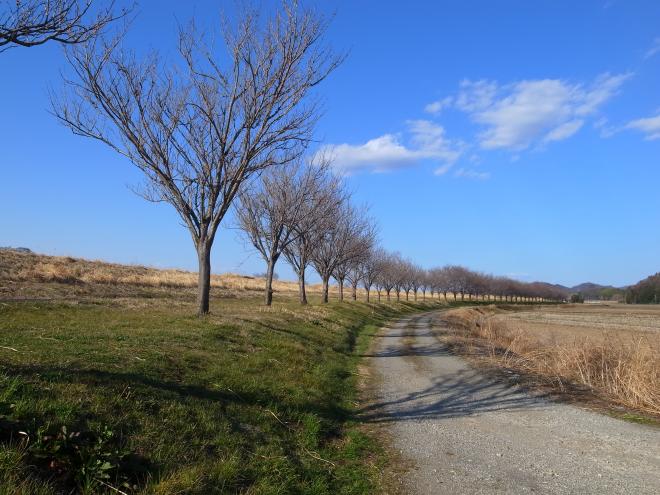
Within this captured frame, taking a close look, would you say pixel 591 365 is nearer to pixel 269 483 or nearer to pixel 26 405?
pixel 269 483

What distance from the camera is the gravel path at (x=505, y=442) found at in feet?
17.7

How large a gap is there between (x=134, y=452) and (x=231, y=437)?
1324mm

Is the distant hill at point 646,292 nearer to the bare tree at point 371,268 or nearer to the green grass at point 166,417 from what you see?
the bare tree at point 371,268

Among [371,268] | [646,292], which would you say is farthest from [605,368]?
[646,292]

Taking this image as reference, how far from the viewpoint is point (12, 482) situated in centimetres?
351

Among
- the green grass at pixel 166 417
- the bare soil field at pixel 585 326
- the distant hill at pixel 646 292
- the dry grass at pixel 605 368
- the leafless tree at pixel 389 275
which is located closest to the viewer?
the green grass at pixel 166 417

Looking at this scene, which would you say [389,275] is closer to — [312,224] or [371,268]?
[371,268]

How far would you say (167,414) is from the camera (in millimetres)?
5809

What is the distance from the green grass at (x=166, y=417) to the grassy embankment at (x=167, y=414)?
16 mm

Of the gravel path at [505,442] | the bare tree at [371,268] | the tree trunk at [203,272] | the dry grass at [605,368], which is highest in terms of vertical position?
the bare tree at [371,268]

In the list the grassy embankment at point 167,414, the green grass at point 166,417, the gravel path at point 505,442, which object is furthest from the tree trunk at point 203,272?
the gravel path at point 505,442

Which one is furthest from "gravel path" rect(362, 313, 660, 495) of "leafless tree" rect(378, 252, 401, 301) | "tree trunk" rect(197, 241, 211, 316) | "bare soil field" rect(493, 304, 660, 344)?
"leafless tree" rect(378, 252, 401, 301)

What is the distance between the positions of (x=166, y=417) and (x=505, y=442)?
175 inches

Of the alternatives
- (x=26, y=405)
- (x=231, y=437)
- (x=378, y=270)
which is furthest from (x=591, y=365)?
(x=378, y=270)
